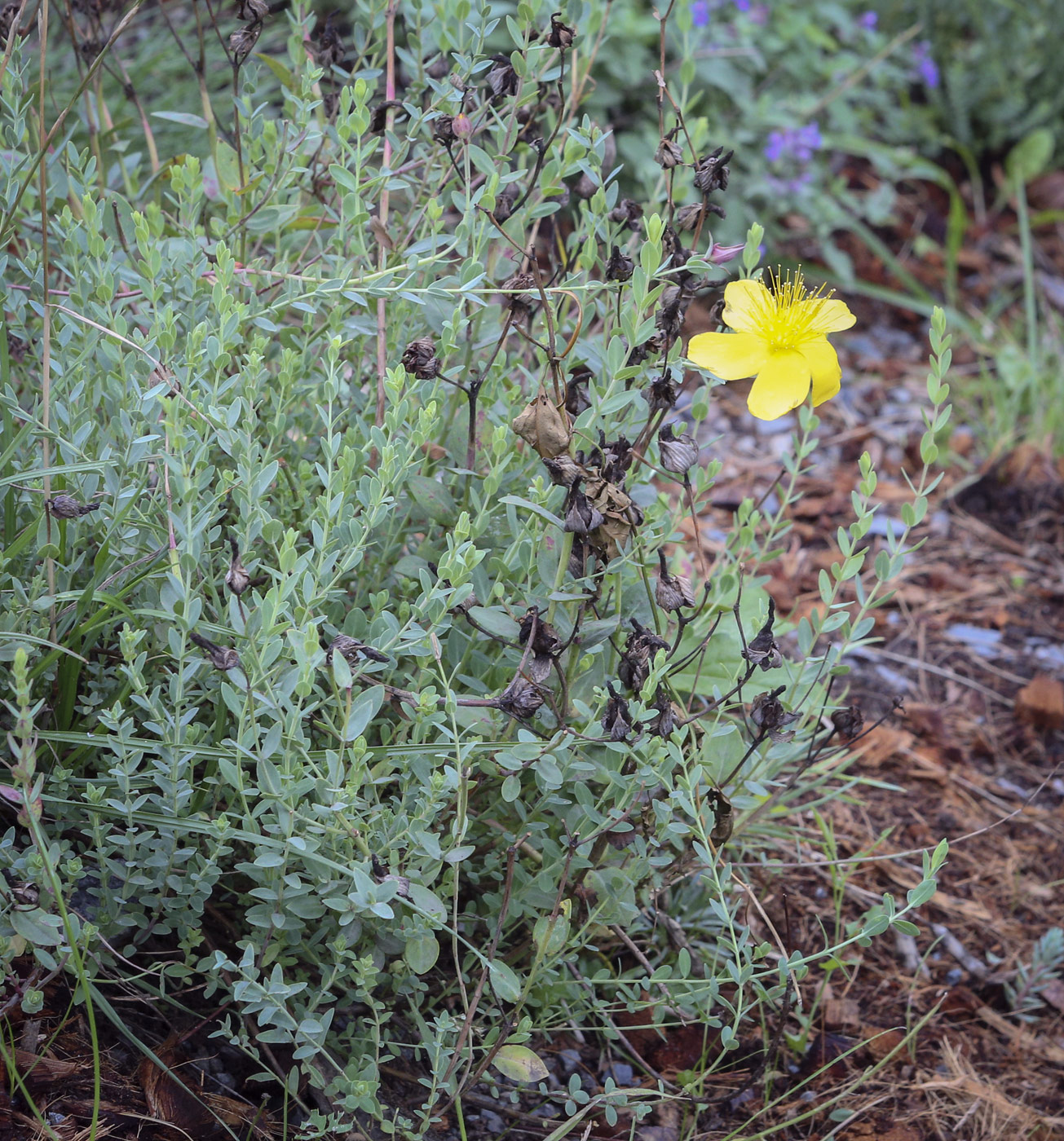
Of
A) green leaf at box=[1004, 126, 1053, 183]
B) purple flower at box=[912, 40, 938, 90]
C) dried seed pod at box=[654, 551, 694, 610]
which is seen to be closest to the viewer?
dried seed pod at box=[654, 551, 694, 610]

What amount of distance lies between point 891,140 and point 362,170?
3.62 m

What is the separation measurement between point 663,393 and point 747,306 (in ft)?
0.79

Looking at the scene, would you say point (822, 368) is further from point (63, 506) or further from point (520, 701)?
point (63, 506)

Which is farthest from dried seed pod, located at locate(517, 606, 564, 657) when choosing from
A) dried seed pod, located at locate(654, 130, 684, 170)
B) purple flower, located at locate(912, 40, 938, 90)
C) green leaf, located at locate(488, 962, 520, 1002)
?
purple flower, located at locate(912, 40, 938, 90)

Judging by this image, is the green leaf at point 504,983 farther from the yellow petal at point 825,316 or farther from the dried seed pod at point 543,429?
the yellow petal at point 825,316

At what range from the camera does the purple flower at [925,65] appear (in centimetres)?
438

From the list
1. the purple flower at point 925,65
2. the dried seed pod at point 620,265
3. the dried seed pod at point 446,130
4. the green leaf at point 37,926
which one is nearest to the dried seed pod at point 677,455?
the dried seed pod at point 620,265

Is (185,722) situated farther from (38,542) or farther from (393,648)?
(38,542)

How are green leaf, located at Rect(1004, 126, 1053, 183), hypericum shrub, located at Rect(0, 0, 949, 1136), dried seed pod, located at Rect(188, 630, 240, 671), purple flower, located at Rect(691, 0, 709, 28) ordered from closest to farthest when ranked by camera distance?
dried seed pod, located at Rect(188, 630, 240, 671), hypericum shrub, located at Rect(0, 0, 949, 1136), purple flower, located at Rect(691, 0, 709, 28), green leaf, located at Rect(1004, 126, 1053, 183)

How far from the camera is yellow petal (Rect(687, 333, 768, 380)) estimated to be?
4.58 ft

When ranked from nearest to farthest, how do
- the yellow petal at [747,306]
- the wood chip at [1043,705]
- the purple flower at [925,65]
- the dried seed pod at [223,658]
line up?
the dried seed pod at [223,658] → the yellow petal at [747,306] → the wood chip at [1043,705] → the purple flower at [925,65]

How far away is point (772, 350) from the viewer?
1.44m

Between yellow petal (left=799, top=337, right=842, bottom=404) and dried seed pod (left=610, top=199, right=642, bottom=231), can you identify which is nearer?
yellow petal (left=799, top=337, right=842, bottom=404)

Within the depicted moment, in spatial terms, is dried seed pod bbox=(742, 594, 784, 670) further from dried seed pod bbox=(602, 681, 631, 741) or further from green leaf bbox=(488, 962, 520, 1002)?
green leaf bbox=(488, 962, 520, 1002)
